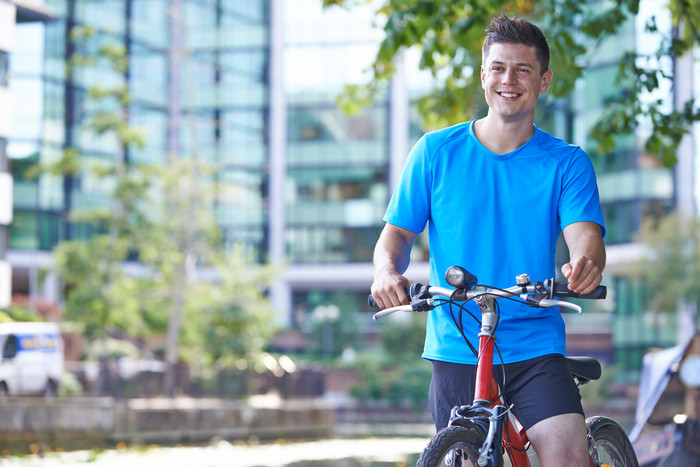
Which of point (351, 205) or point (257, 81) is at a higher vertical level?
point (257, 81)

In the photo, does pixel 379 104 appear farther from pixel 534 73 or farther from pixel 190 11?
pixel 534 73

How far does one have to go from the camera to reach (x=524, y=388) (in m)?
3.31

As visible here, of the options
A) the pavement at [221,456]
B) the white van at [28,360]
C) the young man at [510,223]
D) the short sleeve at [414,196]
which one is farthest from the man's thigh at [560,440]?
the white van at [28,360]

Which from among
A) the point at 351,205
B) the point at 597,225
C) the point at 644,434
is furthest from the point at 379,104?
the point at 597,225

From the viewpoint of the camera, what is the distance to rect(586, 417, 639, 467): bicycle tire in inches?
151

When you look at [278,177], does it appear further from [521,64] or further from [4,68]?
[521,64]

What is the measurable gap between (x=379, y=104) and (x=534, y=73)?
5674cm

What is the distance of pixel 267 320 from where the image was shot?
2644cm

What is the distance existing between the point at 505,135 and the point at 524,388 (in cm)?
74

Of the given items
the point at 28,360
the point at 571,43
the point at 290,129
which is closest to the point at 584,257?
the point at 571,43

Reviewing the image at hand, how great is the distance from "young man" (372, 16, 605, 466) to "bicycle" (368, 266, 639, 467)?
0.28ft

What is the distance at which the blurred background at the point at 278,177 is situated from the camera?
34.6 ft

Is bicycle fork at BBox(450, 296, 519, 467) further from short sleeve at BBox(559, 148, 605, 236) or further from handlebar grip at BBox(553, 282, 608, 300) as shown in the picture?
short sleeve at BBox(559, 148, 605, 236)

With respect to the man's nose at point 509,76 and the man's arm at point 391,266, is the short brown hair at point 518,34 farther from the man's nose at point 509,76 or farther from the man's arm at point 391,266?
the man's arm at point 391,266
